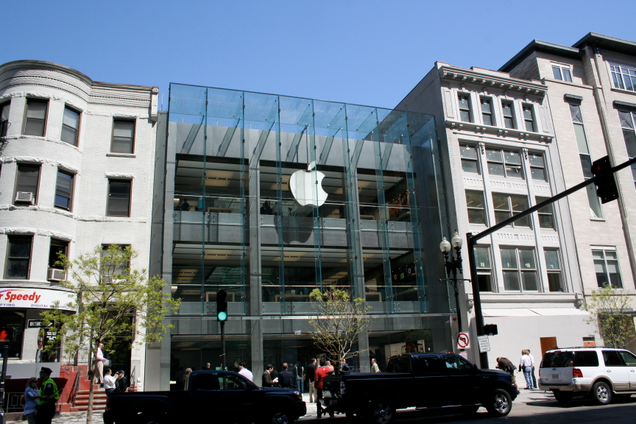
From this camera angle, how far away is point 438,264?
29.4m

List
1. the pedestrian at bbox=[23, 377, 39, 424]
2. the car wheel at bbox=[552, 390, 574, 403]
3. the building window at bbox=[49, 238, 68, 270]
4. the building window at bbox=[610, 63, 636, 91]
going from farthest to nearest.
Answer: the building window at bbox=[610, 63, 636, 91] → the building window at bbox=[49, 238, 68, 270] → the car wheel at bbox=[552, 390, 574, 403] → the pedestrian at bbox=[23, 377, 39, 424]

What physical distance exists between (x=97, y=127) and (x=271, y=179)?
9.91m

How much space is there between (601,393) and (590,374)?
31.3 inches

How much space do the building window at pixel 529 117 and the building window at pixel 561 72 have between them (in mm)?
3927

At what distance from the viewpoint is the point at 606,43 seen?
3572cm

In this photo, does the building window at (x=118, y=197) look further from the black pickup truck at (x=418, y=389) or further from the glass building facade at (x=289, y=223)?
the black pickup truck at (x=418, y=389)

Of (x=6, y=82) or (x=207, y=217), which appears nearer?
(x=6, y=82)

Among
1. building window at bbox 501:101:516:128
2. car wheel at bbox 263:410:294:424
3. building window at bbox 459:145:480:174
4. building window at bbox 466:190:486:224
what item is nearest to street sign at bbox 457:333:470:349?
car wheel at bbox 263:410:294:424

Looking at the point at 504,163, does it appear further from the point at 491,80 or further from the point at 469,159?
the point at 491,80

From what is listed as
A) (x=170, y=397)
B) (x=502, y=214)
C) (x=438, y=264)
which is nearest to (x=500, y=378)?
(x=170, y=397)

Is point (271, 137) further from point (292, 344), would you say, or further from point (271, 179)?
point (292, 344)

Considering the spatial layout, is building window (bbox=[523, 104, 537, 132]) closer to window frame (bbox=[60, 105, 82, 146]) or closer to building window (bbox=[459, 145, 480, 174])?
building window (bbox=[459, 145, 480, 174])

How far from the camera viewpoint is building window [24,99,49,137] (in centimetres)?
2266

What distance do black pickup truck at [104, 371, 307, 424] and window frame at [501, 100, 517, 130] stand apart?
83.0 feet
